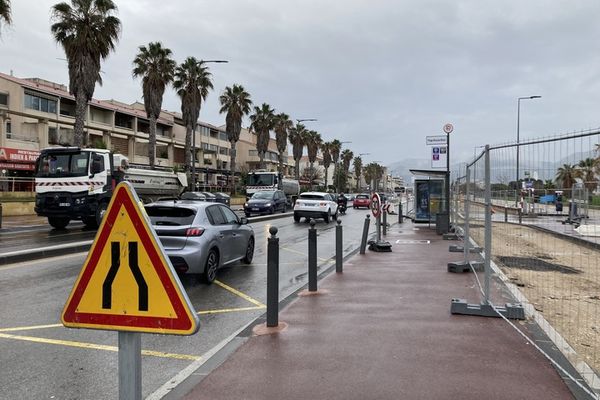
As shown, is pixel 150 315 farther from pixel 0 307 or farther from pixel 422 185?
pixel 422 185

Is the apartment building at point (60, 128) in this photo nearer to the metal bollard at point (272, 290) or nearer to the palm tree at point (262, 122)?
the palm tree at point (262, 122)

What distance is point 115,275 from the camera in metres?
2.56

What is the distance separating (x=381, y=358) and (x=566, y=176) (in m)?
2.45

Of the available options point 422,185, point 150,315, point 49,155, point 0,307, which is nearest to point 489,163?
point 150,315

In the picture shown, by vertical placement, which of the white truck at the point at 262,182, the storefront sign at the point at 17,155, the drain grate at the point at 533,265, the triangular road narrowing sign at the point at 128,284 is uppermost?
the storefront sign at the point at 17,155

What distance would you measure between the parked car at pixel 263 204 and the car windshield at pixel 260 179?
6457 millimetres

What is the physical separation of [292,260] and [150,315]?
958 centimetres

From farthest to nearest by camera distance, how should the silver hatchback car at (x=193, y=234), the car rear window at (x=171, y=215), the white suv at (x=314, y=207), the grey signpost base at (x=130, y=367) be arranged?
the white suv at (x=314, y=207) < the car rear window at (x=171, y=215) < the silver hatchback car at (x=193, y=234) < the grey signpost base at (x=130, y=367)

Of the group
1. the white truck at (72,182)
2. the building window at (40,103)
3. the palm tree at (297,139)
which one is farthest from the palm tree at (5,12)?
the palm tree at (297,139)

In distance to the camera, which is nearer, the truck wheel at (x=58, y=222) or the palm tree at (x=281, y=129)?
the truck wheel at (x=58, y=222)

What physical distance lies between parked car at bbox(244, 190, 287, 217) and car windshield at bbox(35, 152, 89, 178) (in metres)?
13.6

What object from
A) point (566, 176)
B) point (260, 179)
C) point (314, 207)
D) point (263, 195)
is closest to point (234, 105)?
point (260, 179)

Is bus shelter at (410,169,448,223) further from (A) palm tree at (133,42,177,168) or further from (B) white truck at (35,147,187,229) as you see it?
(A) palm tree at (133,42,177,168)

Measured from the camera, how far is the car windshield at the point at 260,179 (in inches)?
1515
